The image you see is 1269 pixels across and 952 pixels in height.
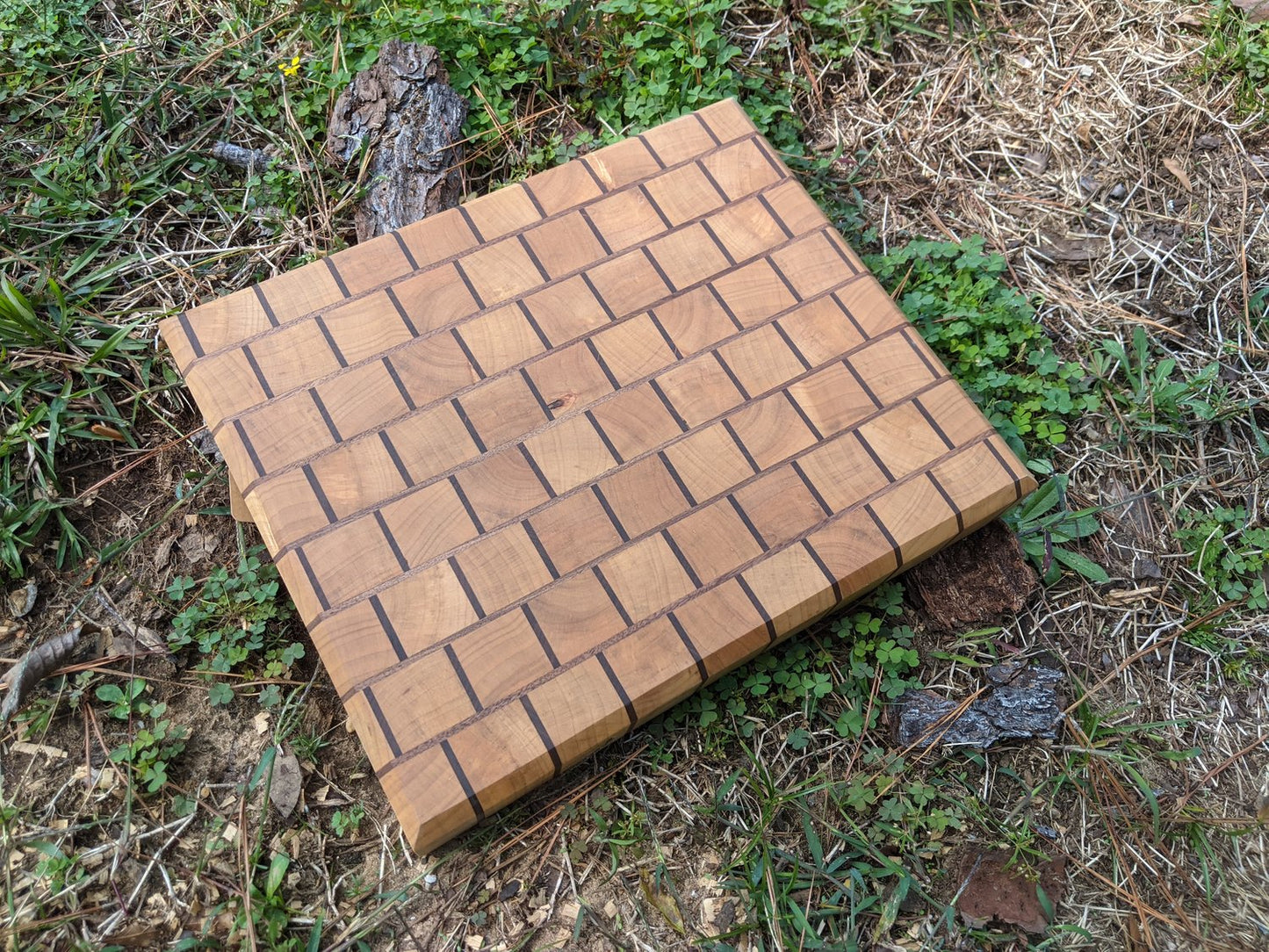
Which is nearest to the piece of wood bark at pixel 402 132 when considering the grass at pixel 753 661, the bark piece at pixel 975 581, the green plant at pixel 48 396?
the grass at pixel 753 661

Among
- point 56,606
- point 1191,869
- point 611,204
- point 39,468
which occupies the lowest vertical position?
point 1191,869

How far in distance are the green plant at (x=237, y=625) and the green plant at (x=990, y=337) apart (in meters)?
1.71

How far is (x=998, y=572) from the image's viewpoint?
2.13 metres

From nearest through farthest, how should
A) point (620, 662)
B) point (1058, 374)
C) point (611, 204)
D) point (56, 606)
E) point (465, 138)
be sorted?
point (620, 662)
point (56, 606)
point (611, 204)
point (1058, 374)
point (465, 138)

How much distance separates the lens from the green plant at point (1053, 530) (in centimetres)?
222

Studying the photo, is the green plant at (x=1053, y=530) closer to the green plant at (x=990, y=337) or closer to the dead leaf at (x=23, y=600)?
the green plant at (x=990, y=337)

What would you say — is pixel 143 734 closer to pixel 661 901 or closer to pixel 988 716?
pixel 661 901

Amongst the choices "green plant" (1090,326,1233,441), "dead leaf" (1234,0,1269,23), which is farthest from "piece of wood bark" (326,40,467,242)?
"dead leaf" (1234,0,1269,23)

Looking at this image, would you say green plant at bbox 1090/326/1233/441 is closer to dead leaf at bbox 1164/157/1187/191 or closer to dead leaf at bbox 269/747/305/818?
dead leaf at bbox 1164/157/1187/191

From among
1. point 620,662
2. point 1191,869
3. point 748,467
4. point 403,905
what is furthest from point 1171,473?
point 403,905

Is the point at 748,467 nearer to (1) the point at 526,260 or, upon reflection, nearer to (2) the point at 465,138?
(1) the point at 526,260

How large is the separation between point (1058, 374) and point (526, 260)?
1380 millimetres

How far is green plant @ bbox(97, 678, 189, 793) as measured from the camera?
1.92m

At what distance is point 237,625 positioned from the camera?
6.87 ft
